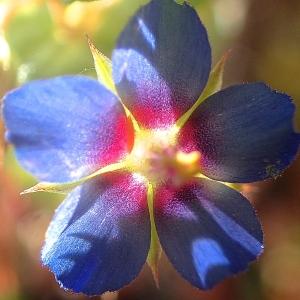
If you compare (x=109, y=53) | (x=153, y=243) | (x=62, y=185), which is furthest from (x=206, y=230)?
(x=109, y=53)

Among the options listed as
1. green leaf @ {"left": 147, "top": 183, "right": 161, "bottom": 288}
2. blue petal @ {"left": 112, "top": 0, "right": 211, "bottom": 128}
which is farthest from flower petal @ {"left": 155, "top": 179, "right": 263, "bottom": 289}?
blue petal @ {"left": 112, "top": 0, "right": 211, "bottom": 128}

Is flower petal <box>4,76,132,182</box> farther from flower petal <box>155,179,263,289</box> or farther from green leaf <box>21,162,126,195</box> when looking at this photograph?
flower petal <box>155,179,263,289</box>

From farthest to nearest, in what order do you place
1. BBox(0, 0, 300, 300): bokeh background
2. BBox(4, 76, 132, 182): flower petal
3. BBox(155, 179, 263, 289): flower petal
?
BBox(0, 0, 300, 300): bokeh background
BBox(155, 179, 263, 289): flower petal
BBox(4, 76, 132, 182): flower petal

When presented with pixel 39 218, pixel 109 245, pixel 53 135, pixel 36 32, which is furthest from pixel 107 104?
pixel 39 218

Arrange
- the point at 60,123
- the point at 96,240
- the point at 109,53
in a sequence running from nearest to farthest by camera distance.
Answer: the point at 60,123 < the point at 96,240 < the point at 109,53

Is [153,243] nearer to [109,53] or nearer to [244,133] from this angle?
[244,133]
